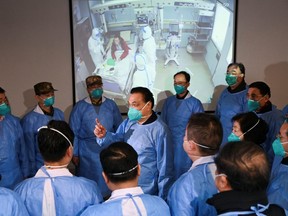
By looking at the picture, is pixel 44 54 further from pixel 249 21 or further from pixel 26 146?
pixel 249 21

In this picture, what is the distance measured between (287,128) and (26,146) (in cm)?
220

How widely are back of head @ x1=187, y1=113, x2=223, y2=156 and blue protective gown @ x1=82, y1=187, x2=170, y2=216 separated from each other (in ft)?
1.29

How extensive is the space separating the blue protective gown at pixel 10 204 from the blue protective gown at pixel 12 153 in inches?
57.0

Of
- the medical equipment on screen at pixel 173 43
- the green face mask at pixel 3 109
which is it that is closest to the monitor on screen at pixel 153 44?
the medical equipment on screen at pixel 173 43

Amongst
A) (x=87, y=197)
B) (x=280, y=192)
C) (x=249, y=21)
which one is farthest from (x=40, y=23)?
(x=280, y=192)

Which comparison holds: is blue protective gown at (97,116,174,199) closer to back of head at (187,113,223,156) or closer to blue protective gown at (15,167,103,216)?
back of head at (187,113,223,156)

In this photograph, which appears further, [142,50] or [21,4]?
[142,50]

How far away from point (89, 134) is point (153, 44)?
1.54 m

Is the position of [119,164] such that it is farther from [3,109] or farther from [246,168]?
[3,109]

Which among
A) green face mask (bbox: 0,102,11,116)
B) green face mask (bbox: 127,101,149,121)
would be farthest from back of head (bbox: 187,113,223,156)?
green face mask (bbox: 0,102,11,116)

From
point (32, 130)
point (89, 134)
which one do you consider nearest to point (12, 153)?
point (32, 130)

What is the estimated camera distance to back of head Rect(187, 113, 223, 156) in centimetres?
167

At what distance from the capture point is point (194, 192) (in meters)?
1.58

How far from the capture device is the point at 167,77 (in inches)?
172
